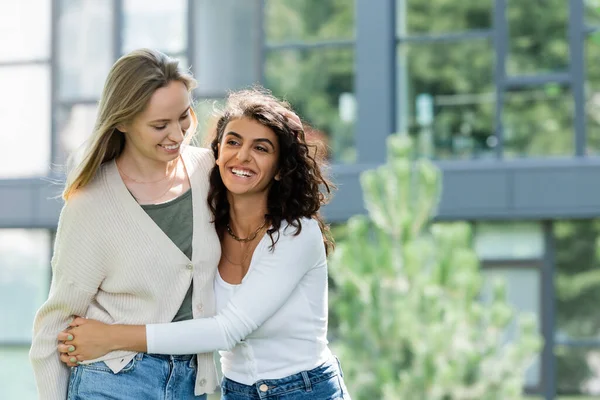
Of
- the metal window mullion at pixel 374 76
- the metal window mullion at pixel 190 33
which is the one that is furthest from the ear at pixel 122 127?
the metal window mullion at pixel 190 33

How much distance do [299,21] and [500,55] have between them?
1.77 metres

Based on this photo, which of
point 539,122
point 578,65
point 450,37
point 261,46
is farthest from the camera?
point 261,46

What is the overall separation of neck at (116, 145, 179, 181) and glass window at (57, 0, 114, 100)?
25.2 feet

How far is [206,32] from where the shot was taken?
10.7 metres

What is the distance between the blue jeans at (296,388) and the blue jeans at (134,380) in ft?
0.55

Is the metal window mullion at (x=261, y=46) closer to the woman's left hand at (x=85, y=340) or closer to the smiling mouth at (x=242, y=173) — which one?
the smiling mouth at (x=242, y=173)

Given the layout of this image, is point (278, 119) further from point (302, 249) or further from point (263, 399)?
point (263, 399)

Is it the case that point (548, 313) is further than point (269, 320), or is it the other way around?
point (548, 313)

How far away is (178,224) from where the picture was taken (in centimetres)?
314

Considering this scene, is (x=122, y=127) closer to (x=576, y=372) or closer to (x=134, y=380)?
(x=134, y=380)

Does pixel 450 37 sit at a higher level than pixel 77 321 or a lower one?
higher

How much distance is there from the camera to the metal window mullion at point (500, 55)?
32.7 ft

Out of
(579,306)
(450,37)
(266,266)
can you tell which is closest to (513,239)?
(579,306)

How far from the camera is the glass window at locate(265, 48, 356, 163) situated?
34.0 feet
